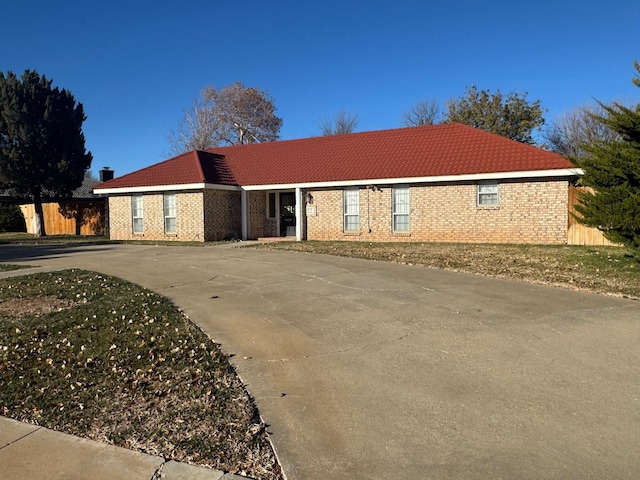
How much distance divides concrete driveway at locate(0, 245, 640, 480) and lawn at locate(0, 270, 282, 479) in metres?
0.24

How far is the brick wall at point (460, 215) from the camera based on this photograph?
17.2 metres

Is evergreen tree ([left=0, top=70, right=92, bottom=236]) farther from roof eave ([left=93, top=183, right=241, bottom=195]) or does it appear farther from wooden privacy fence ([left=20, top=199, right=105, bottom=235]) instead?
roof eave ([left=93, top=183, right=241, bottom=195])

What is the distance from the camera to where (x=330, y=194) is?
20656 millimetres

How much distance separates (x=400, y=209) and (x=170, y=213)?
33.6 feet

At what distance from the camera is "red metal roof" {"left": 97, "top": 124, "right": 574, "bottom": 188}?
18.2 metres

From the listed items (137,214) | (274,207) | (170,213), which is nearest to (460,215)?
(274,207)

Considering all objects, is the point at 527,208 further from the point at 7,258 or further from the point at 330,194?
the point at 7,258

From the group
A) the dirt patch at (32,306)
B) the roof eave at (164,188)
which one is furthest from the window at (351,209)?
the dirt patch at (32,306)

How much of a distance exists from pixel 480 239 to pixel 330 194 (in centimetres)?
639

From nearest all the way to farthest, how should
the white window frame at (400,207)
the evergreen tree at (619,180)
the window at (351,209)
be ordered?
the evergreen tree at (619,180) → the white window frame at (400,207) → the window at (351,209)

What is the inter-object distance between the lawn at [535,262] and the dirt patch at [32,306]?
7.73m

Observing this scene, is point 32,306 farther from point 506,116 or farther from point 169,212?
point 506,116

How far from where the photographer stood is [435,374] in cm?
461

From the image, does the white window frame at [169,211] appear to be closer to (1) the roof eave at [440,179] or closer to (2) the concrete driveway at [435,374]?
(1) the roof eave at [440,179]
